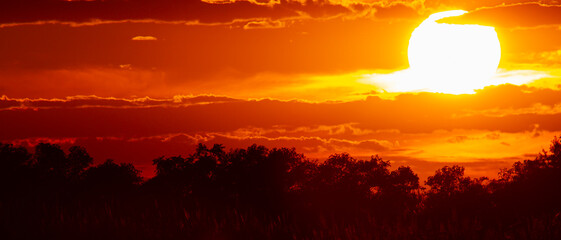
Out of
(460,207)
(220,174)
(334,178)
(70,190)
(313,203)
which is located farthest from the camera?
(334,178)

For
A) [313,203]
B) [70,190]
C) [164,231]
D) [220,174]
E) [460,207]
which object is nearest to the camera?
[164,231]

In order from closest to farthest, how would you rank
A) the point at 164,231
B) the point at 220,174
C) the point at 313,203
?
the point at 164,231 → the point at 313,203 → the point at 220,174

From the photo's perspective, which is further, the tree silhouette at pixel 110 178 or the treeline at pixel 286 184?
the tree silhouette at pixel 110 178

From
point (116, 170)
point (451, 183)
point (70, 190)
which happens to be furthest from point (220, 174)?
point (451, 183)

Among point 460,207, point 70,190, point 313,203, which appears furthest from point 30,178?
point 460,207

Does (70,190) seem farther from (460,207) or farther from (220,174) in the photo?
(460,207)

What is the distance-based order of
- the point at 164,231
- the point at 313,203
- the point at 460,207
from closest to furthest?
the point at 164,231, the point at 460,207, the point at 313,203

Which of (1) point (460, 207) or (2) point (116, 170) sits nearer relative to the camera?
(1) point (460, 207)

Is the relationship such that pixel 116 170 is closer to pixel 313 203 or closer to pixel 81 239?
pixel 313 203

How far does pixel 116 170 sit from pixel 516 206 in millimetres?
Answer: 41741

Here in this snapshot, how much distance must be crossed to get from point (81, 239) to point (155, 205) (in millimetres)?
2257

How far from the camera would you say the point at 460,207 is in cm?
7162

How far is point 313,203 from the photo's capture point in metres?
89.8

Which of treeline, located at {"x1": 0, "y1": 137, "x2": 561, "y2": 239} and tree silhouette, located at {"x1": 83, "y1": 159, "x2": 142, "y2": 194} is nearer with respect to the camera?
treeline, located at {"x1": 0, "y1": 137, "x2": 561, "y2": 239}
